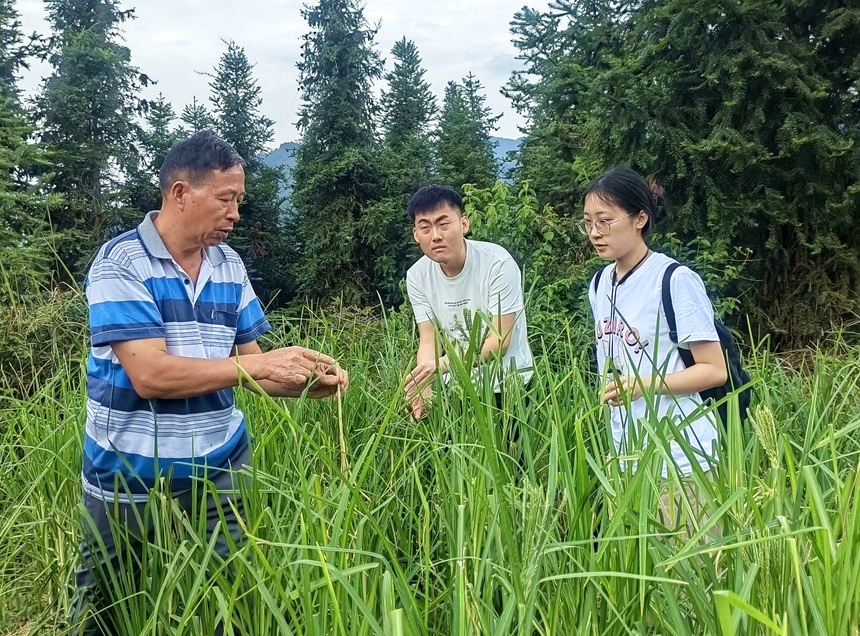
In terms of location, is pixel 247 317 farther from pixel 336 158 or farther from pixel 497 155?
pixel 497 155

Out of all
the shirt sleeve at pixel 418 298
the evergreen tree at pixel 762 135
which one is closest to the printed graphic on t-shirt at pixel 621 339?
the shirt sleeve at pixel 418 298

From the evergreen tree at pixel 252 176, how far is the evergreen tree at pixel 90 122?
266 cm

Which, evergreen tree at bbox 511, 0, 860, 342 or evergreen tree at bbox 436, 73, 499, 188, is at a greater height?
evergreen tree at bbox 436, 73, 499, 188

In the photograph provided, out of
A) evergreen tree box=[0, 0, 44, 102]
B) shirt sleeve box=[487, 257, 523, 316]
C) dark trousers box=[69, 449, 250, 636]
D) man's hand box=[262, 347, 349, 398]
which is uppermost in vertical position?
evergreen tree box=[0, 0, 44, 102]

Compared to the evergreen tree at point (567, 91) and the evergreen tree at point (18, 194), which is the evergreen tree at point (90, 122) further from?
the evergreen tree at point (567, 91)

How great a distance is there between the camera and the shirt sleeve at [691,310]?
199 centimetres

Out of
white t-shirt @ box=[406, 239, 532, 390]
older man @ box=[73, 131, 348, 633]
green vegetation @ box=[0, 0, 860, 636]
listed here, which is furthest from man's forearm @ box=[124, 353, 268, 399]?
white t-shirt @ box=[406, 239, 532, 390]

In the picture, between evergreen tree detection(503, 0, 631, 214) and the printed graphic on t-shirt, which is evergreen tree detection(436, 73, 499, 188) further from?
the printed graphic on t-shirt

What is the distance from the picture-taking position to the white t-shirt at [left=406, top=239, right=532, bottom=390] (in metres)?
2.67

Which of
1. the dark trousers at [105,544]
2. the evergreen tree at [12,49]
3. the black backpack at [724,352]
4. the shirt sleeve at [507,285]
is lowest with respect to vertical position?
the dark trousers at [105,544]

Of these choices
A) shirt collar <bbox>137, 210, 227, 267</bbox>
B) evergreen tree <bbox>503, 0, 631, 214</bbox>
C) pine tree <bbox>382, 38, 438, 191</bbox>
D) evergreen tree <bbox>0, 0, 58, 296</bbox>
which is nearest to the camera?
shirt collar <bbox>137, 210, 227, 267</bbox>

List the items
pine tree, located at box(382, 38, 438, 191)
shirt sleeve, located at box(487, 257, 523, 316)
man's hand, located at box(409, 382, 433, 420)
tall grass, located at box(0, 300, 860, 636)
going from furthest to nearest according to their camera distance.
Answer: pine tree, located at box(382, 38, 438, 191)
shirt sleeve, located at box(487, 257, 523, 316)
man's hand, located at box(409, 382, 433, 420)
tall grass, located at box(0, 300, 860, 636)

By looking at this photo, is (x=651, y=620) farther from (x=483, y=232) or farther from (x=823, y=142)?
(x=823, y=142)

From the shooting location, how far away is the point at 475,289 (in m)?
2.82
